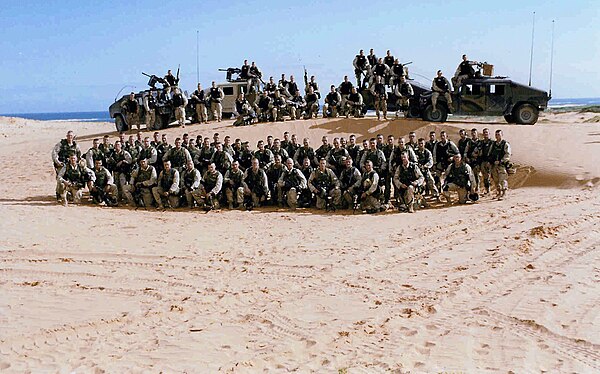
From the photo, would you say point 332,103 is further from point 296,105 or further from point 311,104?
point 296,105

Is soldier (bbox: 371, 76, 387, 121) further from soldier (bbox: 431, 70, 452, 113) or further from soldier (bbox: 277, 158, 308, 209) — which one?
soldier (bbox: 277, 158, 308, 209)

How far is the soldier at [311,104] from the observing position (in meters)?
22.4

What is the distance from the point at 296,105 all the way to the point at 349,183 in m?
9.92

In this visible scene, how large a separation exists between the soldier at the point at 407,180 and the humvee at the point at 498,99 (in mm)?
6570

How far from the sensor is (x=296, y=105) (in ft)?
74.1

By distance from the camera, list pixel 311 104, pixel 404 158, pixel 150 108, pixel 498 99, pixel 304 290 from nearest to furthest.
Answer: pixel 304 290 < pixel 404 158 < pixel 498 99 < pixel 150 108 < pixel 311 104

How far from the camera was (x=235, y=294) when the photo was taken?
713 cm

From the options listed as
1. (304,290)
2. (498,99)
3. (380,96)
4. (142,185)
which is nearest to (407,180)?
(142,185)

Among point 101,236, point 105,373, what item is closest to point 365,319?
point 105,373

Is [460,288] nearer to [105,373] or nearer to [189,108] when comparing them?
[105,373]

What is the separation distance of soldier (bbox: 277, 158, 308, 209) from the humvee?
7540 millimetres

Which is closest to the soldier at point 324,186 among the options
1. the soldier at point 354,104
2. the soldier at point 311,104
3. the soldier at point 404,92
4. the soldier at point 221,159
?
the soldier at point 221,159

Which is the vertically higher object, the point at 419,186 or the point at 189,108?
the point at 189,108

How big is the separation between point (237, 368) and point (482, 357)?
2.09 m
